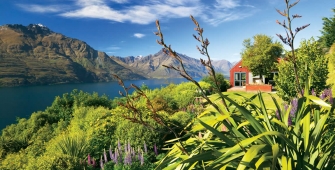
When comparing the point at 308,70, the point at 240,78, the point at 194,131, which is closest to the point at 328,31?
the point at 240,78

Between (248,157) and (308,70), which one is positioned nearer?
(248,157)

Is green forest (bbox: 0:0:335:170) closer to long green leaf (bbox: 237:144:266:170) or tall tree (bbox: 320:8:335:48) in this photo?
long green leaf (bbox: 237:144:266:170)

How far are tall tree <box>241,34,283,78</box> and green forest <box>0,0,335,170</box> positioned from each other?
14.3 metres

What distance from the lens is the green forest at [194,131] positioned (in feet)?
6.59

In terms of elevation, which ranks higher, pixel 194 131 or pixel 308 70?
pixel 308 70

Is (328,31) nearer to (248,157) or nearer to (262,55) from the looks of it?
(262,55)

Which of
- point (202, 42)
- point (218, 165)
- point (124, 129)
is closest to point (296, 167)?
point (218, 165)

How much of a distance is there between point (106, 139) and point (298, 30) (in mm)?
6322

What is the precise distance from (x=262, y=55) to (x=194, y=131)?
3027 cm

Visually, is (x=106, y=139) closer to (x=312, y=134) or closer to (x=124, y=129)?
(x=124, y=129)

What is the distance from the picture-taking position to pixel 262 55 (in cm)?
2992

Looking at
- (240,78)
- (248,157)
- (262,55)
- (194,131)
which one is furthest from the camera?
(240,78)

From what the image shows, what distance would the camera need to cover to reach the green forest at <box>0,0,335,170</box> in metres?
2.01

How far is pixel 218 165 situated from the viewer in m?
1.95
